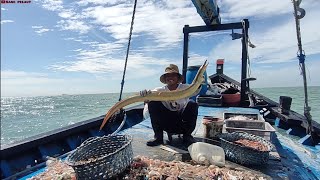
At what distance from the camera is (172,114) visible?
459 cm

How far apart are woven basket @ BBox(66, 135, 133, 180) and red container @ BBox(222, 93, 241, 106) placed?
298 inches

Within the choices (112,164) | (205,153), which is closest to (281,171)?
(205,153)

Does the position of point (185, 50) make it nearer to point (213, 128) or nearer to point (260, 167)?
point (213, 128)

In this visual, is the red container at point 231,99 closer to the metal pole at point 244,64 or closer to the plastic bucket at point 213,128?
the metal pole at point 244,64

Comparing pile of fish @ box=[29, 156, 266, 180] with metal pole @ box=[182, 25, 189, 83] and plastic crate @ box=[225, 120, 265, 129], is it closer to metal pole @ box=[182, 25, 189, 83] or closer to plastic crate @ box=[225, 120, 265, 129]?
plastic crate @ box=[225, 120, 265, 129]

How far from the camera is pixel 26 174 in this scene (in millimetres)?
3912

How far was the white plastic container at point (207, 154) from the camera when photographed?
3.45 metres

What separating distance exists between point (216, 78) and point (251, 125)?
1108 cm

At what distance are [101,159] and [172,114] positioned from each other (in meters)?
2.15

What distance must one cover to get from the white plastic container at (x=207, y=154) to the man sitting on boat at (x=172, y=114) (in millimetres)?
927

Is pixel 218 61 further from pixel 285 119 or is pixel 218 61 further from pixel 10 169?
pixel 10 169

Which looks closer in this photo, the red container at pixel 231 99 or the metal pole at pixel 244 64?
the metal pole at pixel 244 64

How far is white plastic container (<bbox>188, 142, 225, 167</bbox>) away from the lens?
11.3ft

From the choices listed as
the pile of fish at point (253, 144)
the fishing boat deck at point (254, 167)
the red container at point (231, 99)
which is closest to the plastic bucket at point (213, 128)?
the fishing boat deck at point (254, 167)
